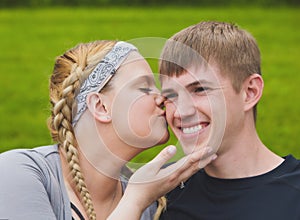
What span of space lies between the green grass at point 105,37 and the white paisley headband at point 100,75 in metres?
0.38

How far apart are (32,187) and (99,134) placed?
0.53m

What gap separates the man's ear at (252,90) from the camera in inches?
162

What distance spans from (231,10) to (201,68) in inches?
736

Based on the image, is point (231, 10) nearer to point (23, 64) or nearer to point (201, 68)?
point (23, 64)

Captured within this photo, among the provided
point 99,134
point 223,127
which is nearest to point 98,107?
point 99,134

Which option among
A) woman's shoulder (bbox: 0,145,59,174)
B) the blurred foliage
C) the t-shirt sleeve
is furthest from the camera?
the blurred foliage

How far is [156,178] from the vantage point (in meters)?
3.89

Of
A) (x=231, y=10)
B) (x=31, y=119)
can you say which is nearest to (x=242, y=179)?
(x=31, y=119)

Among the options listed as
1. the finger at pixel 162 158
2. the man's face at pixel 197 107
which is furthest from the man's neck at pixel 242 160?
the finger at pixel 162 158

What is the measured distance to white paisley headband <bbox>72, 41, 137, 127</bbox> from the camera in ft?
13.2

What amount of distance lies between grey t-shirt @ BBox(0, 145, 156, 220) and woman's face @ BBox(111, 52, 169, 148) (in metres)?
0.42

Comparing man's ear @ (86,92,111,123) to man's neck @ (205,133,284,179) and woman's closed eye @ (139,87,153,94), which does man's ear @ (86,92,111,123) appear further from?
man's neck @ (205,133,284,179)

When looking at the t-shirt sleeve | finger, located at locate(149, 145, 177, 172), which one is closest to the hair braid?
Result: the t-shirt sleeve

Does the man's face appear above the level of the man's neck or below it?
above
